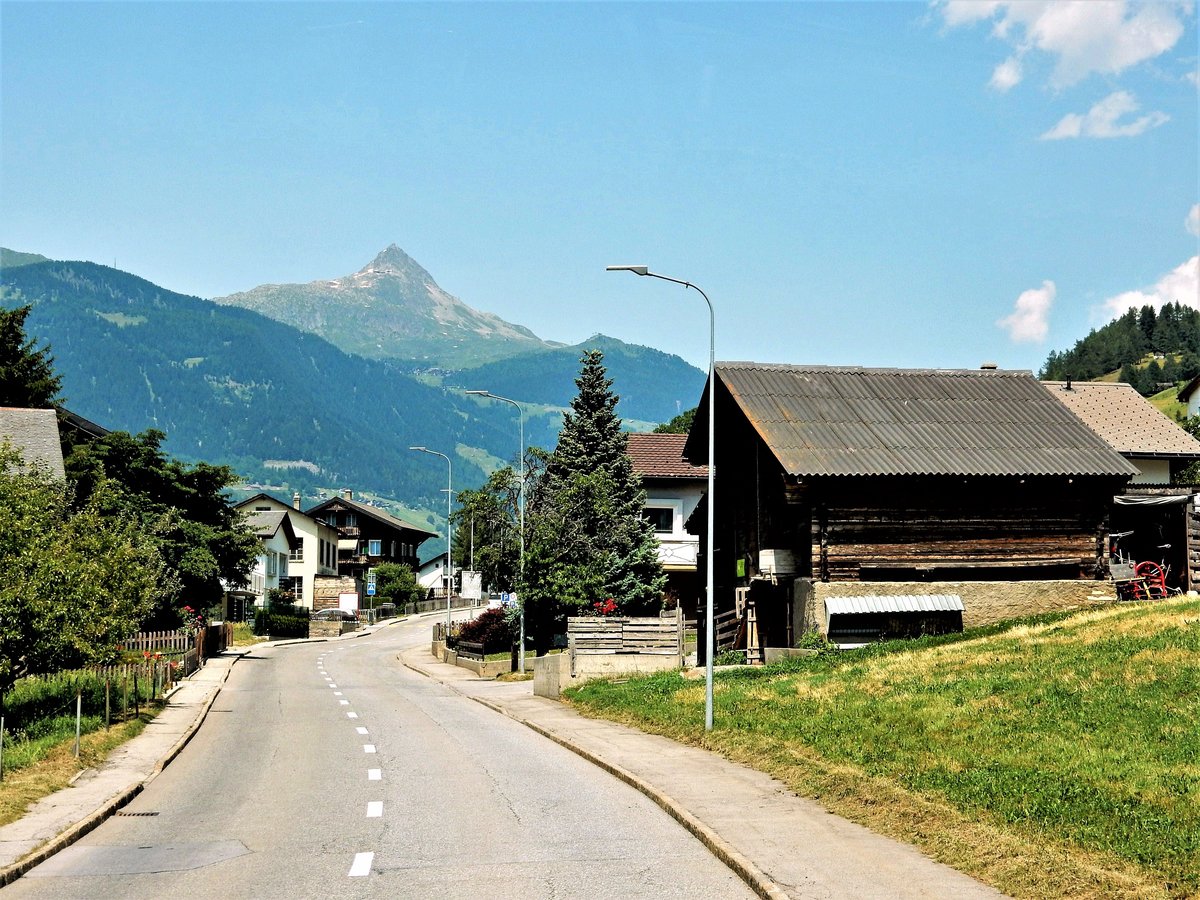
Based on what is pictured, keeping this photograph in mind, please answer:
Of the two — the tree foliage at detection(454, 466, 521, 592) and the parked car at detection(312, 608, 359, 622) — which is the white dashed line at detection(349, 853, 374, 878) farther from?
the parked car at detection(312, 608, 359, 622)

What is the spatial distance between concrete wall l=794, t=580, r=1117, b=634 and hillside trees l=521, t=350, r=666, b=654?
12.2 m

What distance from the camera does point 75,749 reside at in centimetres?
2205

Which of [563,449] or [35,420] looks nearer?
[35,420]

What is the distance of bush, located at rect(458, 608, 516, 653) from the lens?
57719 millimetres

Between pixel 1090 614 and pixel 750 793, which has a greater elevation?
pixel 1090 614

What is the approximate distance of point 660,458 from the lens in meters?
69.6

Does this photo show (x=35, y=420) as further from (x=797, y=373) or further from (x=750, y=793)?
(x=750, y=793)

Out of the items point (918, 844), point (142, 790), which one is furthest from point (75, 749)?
point (918, 844)

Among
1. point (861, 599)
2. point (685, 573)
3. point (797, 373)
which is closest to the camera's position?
point (861, 599)

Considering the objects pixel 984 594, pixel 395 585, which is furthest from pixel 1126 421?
pixel 395 585

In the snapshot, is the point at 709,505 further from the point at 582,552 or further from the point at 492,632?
the point at 492,632

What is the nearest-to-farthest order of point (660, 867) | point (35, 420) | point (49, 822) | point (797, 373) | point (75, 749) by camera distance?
point (660, 867), point (49, 822), point (75, 749), point (797, 373), point (35, 420)

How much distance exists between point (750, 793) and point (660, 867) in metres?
4.53

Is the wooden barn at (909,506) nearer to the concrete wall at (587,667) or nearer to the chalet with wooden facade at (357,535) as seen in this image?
the concrete wall at (587,667)
